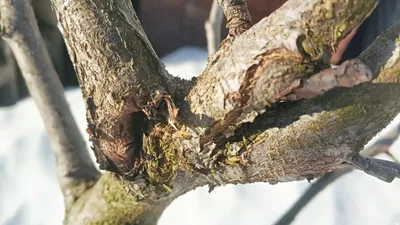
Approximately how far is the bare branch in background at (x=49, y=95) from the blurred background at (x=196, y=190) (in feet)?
1.57

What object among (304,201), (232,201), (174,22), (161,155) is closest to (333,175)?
(304,201)

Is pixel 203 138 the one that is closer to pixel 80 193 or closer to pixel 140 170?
pixel 140 170

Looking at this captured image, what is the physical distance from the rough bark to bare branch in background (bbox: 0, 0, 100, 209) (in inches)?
10.3

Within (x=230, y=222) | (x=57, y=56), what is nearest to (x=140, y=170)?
(x=230, y=222)

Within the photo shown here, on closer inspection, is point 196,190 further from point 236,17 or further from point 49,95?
point 236,17

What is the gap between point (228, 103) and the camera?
45cm

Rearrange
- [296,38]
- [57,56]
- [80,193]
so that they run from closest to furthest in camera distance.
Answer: [296,38], [80,193], [57,56]

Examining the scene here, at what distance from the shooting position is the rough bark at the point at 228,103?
1.34 ft

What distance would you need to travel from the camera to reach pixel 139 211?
68 centimetres

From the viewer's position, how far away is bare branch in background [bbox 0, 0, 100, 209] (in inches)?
29.5

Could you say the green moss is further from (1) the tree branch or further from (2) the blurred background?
(2) the blurred background

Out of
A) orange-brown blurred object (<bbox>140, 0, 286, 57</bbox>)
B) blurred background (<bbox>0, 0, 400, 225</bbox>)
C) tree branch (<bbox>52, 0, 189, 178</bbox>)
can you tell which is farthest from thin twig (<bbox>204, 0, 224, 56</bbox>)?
orange-brown blurred object (<bbox>140, 0, 286, 57</bbox>)

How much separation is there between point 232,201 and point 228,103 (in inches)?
34.7

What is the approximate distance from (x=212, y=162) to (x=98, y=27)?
19 cm
